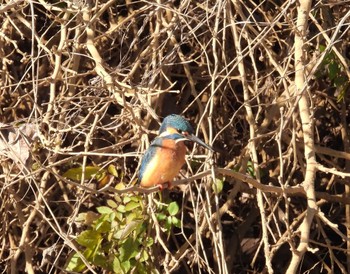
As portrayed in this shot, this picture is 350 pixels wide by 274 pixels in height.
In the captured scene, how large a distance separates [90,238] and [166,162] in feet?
1.40

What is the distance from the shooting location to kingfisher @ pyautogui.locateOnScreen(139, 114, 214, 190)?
301 cm

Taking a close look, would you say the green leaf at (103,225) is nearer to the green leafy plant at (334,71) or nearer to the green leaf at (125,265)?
the green leaf at (125,265)

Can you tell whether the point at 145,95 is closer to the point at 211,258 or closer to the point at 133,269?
the point at 133,269

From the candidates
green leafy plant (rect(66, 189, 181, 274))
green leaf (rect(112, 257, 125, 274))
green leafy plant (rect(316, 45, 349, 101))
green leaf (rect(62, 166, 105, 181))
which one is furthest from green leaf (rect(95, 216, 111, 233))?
green leafy plant (rect(316, 45, 349, 101))

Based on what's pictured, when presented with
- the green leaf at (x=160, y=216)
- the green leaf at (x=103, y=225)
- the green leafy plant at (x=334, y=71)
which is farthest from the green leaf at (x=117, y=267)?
the green leafy plant at (x=334, y=71)

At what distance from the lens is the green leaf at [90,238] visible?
3.18 meters

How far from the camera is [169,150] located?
9.89ft

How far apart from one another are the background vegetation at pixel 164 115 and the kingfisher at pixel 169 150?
0.35ft

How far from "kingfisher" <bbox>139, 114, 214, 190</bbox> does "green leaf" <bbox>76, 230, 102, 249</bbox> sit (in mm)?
308

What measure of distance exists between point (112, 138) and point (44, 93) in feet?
1.21

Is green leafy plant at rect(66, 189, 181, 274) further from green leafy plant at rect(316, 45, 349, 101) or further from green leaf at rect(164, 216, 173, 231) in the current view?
green leafy plant at rect(316, 45, 349, 101)

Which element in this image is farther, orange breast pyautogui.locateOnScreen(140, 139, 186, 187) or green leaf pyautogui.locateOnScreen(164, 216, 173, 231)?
green leaf pyautogui.locateOnScreen(164, 216, 173, 231)

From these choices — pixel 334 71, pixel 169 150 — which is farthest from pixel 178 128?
pixel 334 71

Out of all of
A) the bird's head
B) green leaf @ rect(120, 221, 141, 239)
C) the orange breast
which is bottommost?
green leaf @ rect(120, 221, 141, 239)
